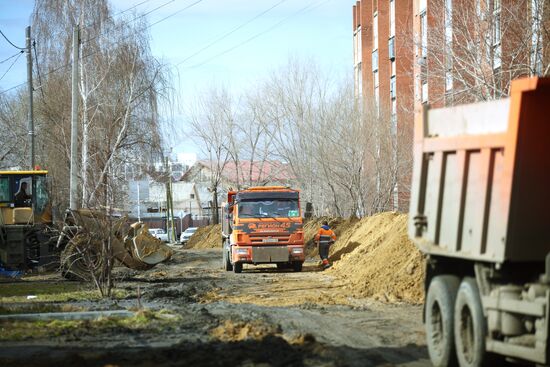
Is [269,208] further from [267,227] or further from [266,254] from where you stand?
[266,254]

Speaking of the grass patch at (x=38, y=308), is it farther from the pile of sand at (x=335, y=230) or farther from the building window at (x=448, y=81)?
the pile of sand at (x=335, y=230)

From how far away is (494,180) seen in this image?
28.2 ft

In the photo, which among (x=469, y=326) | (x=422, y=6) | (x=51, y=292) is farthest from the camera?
(x=422, y=6)

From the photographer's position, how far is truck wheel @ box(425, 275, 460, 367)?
31.5 ft

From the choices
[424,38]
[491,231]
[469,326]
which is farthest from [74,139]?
[491,231]

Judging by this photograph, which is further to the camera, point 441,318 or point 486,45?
point 486,45

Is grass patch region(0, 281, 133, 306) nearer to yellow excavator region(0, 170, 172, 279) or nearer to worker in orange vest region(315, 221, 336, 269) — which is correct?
yellow excavator region(0, 170, 172, 279)

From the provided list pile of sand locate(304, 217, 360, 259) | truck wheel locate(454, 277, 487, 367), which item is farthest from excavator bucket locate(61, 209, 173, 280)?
truck wheel locate(454, 277, 487, 367)

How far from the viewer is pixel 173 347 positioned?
1174 cm

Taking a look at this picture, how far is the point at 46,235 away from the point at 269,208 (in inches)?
285

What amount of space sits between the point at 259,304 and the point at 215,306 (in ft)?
4.23

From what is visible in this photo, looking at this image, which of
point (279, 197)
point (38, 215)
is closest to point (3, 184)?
point (38, 215)

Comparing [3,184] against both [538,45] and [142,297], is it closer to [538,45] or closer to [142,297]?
[142,297]

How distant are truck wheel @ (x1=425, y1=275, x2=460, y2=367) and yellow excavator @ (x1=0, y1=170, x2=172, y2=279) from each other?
13.0 metres
